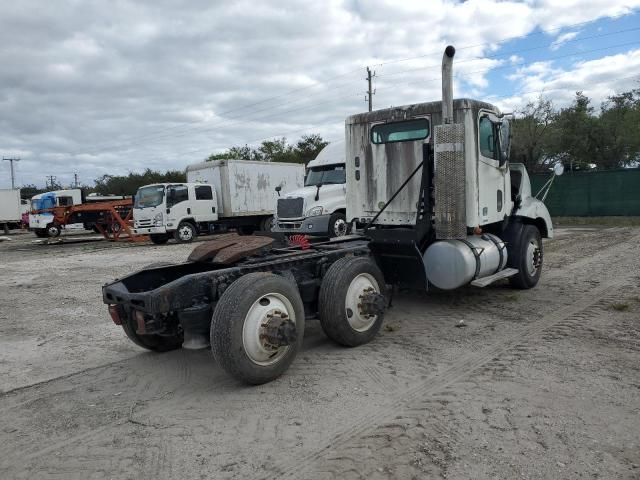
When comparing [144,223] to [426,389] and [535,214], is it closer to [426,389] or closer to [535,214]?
[535,214]

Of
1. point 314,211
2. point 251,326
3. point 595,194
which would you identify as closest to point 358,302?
point 251,326

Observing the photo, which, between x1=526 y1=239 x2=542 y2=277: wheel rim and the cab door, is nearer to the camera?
the cab door

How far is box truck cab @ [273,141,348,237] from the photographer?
12.4m

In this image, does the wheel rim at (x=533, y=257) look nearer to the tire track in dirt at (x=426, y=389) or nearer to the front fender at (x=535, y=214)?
the front fender at (x=535, y=214)

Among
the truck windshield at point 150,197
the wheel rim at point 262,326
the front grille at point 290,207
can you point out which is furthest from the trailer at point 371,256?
the truck windshield at point 150,197

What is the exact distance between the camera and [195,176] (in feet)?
69.8

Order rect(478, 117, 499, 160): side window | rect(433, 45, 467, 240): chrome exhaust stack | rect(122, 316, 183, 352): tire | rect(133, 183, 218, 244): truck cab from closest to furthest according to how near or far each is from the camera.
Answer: rect(122, 316, 183, 352): tire, rect(433, 45, 467, 240): chrome exhaust stack, rect(478, 117, 499, 160): side window, rect(133, 183, 218, 244): truck cab

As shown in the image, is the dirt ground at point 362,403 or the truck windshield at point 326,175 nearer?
the dirt ground at point 362,403

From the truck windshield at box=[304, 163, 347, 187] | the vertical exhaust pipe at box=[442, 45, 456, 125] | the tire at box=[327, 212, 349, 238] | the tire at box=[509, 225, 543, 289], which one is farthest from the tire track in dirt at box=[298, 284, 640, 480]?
the truck windshield at box=[304, 163, 347, 187]

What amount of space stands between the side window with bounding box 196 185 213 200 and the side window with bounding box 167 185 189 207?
507 millimetres

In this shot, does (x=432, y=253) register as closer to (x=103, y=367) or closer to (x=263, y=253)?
(x=263, y=253)

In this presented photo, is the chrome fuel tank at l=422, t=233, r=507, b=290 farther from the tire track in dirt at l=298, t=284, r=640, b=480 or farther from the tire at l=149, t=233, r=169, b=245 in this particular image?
the tire at l=149, t=233, r=169, b=245

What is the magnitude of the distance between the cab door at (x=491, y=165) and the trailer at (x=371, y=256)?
2 cm

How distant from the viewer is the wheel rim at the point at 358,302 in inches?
209
